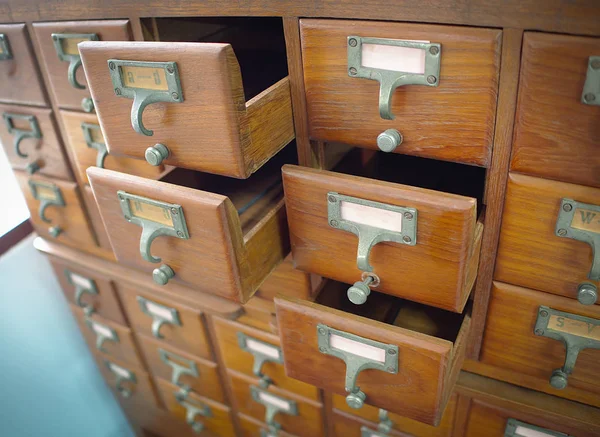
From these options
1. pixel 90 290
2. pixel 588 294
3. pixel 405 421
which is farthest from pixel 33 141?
pixel 588 294

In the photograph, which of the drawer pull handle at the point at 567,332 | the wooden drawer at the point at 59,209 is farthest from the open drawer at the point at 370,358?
the wooden drawer at the point at 59,209

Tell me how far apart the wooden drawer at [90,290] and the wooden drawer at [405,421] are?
53cm

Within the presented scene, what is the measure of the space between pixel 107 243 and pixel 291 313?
0.53 metres

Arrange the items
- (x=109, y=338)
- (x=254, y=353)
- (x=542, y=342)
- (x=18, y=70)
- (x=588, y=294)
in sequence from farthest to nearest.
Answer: (x=109, y=338), (x=254, y=353), (x=18, y=70), (x=542, y=342), (x=588, y=294)

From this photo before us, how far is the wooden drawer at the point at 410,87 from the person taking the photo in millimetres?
571

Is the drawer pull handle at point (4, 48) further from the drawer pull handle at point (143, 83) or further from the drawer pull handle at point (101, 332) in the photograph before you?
the drawer pull handle at point (101, 332)

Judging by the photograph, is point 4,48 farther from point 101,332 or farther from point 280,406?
point 280,406

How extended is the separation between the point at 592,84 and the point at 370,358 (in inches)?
15.7

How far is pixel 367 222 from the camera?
2.13 ft

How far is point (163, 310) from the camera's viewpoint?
110 cm

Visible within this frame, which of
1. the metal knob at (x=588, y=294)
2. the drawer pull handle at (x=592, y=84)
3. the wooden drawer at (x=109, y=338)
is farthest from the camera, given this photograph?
the wooden drawer at (x=109, y=338)

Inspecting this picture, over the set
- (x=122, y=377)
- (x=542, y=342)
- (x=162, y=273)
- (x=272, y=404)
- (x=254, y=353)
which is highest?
(x=162, y=273)

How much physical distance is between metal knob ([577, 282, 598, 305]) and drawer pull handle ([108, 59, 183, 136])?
0.50 m

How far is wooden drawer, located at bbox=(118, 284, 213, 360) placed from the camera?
1.09 m
